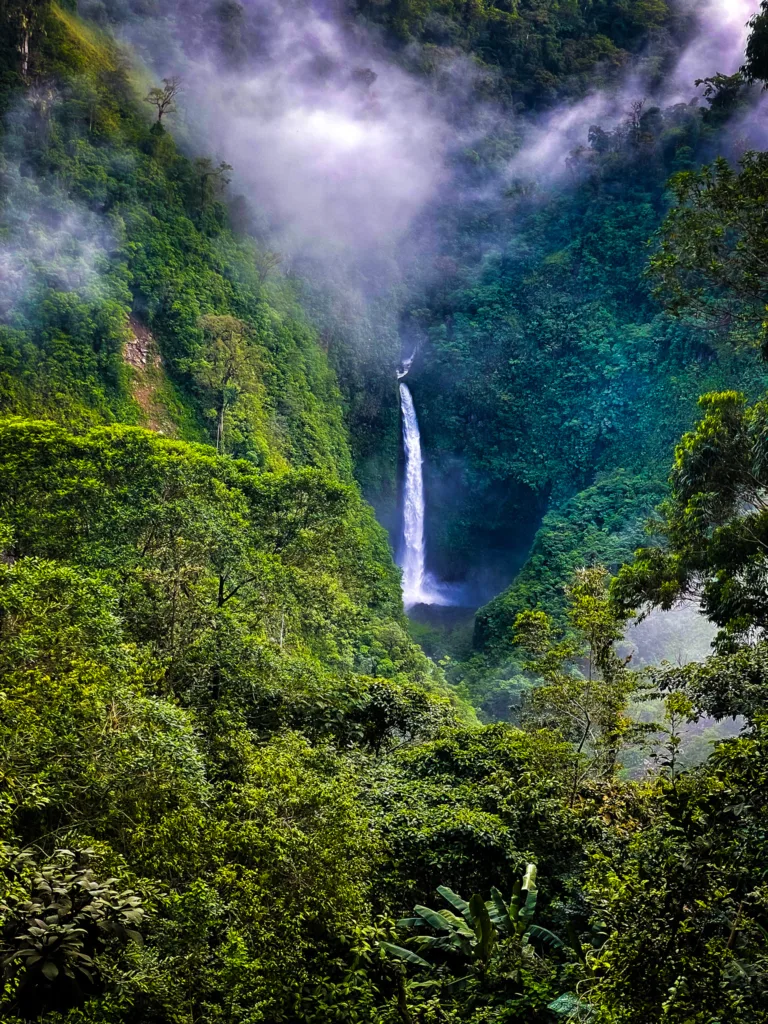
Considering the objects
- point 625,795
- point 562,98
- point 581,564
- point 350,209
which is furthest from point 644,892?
point 562,98

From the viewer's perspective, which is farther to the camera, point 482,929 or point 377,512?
point 377,512

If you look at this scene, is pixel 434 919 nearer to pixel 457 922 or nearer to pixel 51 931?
pixel 457 922

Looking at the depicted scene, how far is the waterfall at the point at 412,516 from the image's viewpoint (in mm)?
44812

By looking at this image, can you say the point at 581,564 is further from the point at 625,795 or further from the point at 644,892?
the point at 644,892

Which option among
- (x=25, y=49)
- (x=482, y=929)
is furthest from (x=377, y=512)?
(x=482, y=929)

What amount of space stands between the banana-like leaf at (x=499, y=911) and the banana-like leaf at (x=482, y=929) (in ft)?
1.67

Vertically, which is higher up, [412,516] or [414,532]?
[412,516]

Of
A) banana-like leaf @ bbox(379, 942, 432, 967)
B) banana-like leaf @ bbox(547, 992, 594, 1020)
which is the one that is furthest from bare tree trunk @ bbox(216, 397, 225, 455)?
banana-like leaf @ bbox(547, 992, 594, 1020)

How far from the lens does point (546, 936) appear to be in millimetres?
7309

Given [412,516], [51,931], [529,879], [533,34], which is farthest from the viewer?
[533,34]

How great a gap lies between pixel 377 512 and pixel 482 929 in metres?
38.9

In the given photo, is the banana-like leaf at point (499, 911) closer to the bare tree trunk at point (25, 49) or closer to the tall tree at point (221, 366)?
the tall tree at point (221, 366)

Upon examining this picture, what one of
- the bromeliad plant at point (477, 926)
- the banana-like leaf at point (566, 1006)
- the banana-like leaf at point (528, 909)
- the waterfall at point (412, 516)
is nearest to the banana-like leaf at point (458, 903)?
the bromeliad plant at point (477, 926)

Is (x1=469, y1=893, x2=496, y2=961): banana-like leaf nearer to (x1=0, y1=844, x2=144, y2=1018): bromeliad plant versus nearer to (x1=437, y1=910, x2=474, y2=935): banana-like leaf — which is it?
(x1=437, y1=910, x2=474, y2=935): banana-like leaf
